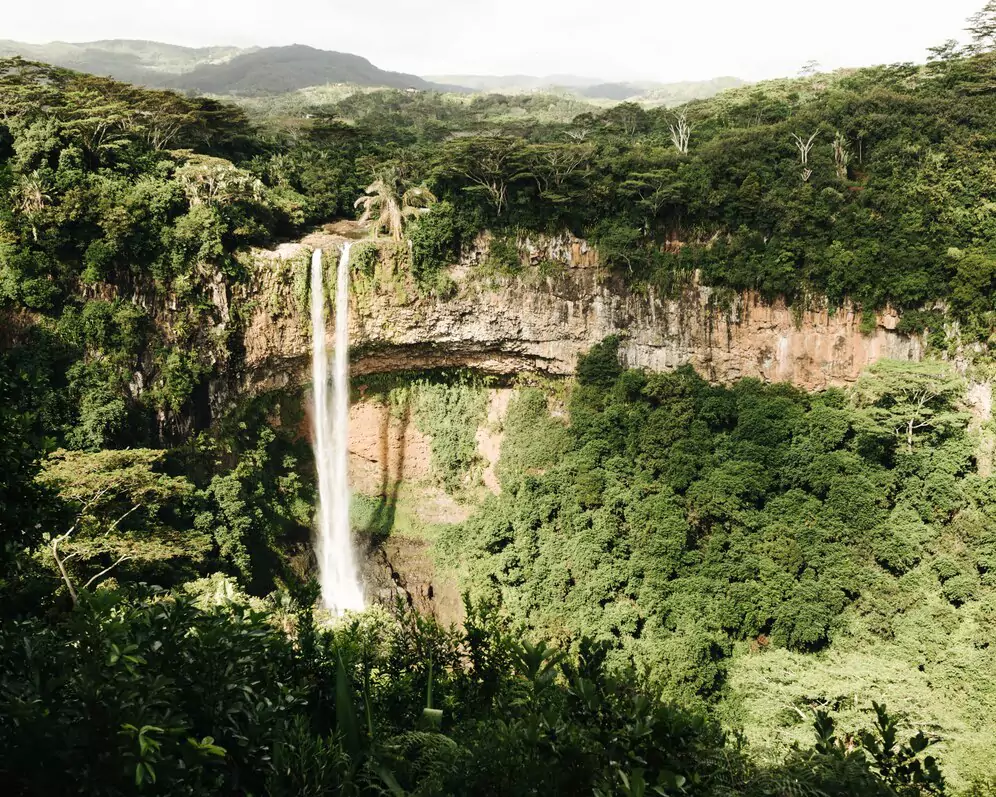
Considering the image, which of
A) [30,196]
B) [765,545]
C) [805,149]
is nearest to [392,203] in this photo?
[30,196]

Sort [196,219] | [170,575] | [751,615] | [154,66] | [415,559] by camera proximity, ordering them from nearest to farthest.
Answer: [751,615] → [170,575] → [196,219] → [415,559] → [154,66]

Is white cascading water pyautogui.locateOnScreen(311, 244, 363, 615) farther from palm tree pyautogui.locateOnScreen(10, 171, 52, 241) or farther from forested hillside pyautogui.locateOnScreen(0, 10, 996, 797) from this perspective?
palm tree pyautogui.locateOnScreen(10, 171, 52, 241)

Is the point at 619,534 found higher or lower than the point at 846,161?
lower

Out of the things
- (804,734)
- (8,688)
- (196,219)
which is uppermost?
(196,219)

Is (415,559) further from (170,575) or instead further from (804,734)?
(804,734)

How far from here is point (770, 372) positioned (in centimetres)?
2134

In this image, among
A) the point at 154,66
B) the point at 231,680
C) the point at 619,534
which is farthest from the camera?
the point at 154,66

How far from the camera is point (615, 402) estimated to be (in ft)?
70.6

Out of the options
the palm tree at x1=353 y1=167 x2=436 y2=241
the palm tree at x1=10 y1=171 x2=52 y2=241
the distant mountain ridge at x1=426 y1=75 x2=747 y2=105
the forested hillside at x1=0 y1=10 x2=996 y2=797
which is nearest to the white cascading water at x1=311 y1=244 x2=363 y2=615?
the forested hillside at x1=0 y1=10 x2=996 y2=797

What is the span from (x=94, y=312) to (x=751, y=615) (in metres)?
18.2

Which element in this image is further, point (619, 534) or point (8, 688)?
point (619, 534)

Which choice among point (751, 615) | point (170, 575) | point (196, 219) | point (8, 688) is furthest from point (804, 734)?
point (196, 219)

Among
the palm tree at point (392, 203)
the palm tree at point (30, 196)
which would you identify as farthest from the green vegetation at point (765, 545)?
the palm tree at point (30, 196)

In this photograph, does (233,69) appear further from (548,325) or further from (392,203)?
(548,325)
